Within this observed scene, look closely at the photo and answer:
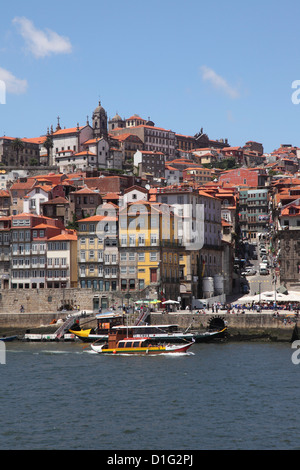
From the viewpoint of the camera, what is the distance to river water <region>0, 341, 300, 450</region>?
41.7 meters

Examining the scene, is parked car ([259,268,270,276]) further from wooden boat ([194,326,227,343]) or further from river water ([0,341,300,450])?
river water ([0,341,300,450])

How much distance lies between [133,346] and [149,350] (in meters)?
1.52

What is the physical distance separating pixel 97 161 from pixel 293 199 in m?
81.6

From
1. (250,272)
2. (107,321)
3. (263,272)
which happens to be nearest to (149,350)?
(107,321)

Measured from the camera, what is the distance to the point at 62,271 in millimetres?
100375

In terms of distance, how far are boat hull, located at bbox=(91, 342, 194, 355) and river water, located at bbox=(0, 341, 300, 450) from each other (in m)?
0.86

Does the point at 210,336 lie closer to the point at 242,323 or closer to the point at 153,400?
the point at 242,323

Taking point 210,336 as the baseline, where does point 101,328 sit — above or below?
above

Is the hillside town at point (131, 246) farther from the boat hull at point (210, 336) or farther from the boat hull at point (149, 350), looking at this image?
the boat hull at point (149, 350)

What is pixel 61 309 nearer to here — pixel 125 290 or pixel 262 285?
pixel 125 290

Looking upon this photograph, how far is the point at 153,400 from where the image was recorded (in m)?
52.1

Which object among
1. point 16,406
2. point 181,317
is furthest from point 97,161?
point 16,406

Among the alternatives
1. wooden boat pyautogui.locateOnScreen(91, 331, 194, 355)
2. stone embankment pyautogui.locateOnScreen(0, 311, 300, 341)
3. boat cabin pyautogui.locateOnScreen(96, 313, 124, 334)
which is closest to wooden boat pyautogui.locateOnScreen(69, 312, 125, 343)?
boat cabin pyautogui.locateOnScreen(96, 313, 124, 334)

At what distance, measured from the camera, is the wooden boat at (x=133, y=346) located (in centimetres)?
7417
